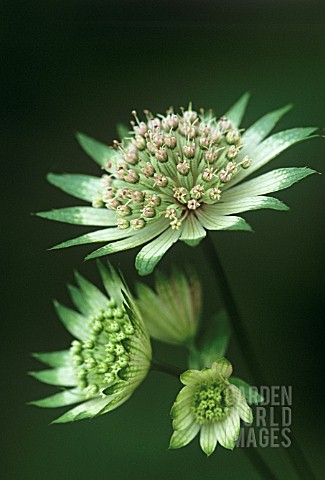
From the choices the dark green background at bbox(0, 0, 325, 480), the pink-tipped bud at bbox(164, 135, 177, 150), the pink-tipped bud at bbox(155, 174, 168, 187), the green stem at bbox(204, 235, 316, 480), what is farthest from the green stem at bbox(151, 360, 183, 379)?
the dark green background at bbox(0, 0, 325, 480)

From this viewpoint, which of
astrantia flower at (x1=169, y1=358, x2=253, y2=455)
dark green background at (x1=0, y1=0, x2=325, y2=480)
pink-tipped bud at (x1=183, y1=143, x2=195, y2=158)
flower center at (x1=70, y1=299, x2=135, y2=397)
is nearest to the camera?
astrantia flower at (x1=169, y1=358, x2=253, y2=455)

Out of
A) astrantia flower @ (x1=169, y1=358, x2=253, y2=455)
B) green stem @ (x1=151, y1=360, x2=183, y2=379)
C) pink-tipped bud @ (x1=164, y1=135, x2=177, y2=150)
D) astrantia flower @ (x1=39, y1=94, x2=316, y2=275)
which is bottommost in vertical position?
astrantia flower @ (x1=169, y1=358, x2=253, y2=455)

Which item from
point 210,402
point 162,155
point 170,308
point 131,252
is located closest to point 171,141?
point 162,155

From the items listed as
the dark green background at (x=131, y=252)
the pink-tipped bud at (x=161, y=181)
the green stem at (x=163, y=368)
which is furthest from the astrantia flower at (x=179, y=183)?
the dark green background at (x=131, y=252)

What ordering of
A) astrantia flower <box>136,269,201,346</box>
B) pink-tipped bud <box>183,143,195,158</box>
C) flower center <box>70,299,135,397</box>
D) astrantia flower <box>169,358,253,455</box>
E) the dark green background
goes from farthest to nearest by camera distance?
the dark green background, astrantia flower <box>136,269,201,346</box>, pink-tipped bud <box>183,143,195,158</box>, flower center <box>70,299,135,397</box>, astrantia flower <box>169,358,253,455</box>

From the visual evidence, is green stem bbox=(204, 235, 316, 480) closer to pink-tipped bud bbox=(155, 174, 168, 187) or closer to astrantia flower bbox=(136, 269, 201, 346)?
pink-tipped bud bbox=(155, 174, 168, 187)

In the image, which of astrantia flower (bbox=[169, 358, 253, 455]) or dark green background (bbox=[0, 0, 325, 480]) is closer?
astrantia flower (bbox=[169, 358, 253, 455])

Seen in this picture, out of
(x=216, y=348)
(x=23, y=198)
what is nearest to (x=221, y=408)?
(x=216, y=348)

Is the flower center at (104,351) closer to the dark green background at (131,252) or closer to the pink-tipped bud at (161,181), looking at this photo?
the pink-tipped bud at (161,181)
